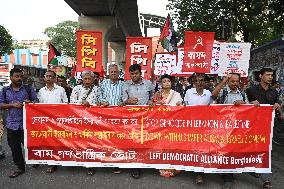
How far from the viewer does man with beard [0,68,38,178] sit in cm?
576

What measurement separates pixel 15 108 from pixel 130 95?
1.80 m

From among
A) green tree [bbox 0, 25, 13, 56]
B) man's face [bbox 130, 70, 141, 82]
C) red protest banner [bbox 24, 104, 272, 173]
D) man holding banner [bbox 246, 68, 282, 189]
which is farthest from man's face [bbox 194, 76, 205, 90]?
green tree [bbox 0, 25, 13, 56]

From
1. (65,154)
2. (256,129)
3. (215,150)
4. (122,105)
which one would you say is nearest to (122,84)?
(122,105)

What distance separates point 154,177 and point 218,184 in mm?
961

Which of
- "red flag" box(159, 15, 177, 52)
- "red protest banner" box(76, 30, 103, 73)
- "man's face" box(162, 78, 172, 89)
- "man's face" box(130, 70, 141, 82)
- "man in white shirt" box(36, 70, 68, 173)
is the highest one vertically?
"red flag" box(159, 15, 177, 52)

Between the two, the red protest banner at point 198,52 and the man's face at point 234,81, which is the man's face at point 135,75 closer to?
the man's face at point 234,81

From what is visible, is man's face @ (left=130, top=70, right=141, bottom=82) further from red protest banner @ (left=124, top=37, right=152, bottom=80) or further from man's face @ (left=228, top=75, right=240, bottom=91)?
red protest banner @ (left=124, top=37, right=152, bottom=80)

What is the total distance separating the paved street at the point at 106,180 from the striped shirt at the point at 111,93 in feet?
3.70

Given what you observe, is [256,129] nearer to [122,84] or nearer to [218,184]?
[218,184]

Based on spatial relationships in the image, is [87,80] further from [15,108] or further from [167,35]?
[167,35]

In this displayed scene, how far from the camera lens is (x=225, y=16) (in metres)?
31.5

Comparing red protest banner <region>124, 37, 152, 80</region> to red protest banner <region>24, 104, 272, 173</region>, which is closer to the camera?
red protest banner <region>24, 104, 272, 173</region>

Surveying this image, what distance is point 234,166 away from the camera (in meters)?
5.38

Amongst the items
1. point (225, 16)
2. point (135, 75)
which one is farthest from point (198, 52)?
point (225, 16)
